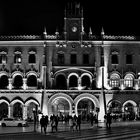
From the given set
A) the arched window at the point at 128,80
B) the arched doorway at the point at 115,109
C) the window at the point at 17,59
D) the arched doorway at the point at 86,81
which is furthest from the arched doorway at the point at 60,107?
the arched window at the point at 128,80

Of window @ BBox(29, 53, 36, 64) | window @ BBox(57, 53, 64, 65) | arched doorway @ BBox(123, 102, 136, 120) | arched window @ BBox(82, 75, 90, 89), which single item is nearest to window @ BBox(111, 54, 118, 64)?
arched window @ BBox(82, 75, 90, 89)

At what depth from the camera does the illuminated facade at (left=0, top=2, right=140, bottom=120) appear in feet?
190

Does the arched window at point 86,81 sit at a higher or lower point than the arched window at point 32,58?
lower

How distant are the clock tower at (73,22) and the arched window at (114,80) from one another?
8690 mm

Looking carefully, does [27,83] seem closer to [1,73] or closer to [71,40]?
[1,73]

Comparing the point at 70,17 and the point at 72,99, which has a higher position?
the point at 70,17

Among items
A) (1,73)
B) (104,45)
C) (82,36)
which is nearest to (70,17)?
(82,36)

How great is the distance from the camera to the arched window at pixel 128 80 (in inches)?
2336

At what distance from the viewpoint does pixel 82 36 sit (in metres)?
60.0

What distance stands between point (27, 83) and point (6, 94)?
3.92 metres

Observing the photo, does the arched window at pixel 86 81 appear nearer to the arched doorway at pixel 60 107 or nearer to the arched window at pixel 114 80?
the arched window at pixel 114 80

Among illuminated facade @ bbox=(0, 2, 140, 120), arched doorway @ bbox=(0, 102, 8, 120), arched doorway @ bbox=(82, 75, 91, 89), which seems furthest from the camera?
arched doorway @ bbox=(82, 75, 91, 89)

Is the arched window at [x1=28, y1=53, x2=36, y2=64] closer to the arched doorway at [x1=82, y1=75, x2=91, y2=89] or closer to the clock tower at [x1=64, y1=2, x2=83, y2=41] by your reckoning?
the clock tower at [x1=64, y1=2, x2=83, y2=41]

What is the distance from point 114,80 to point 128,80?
2365mm
